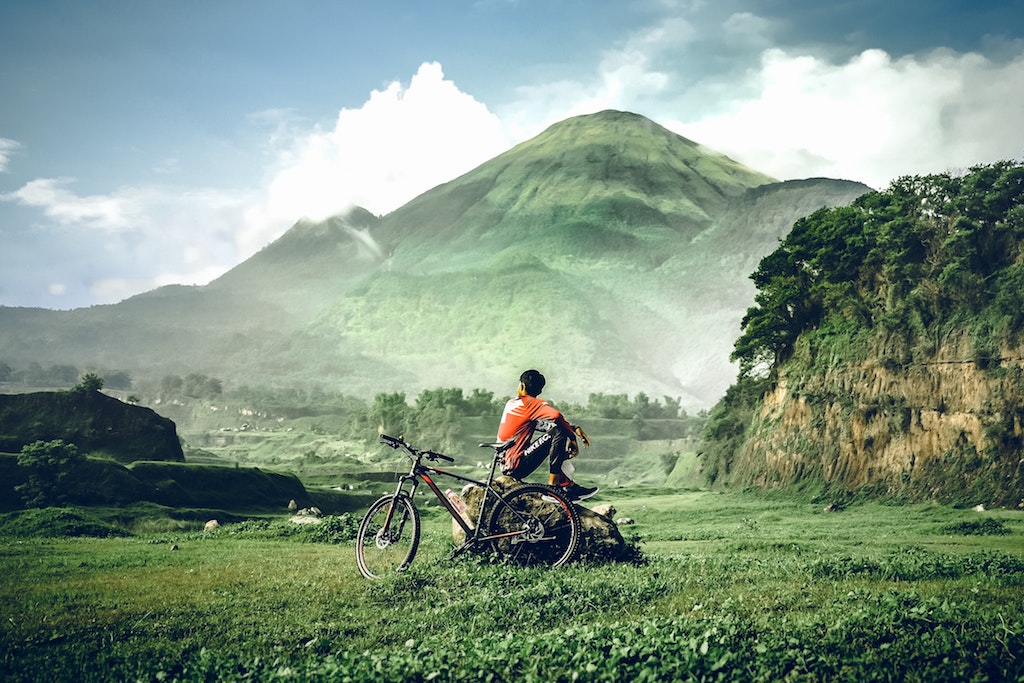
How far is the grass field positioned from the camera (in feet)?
24.6

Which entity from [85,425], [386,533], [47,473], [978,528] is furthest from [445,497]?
[85,425]

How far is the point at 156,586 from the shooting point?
1183cm

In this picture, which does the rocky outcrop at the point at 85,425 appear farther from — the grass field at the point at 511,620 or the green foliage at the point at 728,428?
the green foliage at the point at 728,428

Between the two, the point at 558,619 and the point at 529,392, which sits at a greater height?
the point at 529,392

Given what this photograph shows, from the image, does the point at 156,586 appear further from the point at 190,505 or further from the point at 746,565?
the point at 190,505

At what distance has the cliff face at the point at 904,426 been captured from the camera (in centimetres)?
3541

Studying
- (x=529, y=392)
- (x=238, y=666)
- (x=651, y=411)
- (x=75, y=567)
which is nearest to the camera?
(x=238, y=666)

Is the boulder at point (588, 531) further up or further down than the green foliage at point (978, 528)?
further up

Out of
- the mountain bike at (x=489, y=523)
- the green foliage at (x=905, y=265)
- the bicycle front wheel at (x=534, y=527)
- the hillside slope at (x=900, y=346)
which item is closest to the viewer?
the mountain bike at (x=489, y=523)

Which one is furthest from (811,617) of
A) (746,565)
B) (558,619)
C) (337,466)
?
(337,466)

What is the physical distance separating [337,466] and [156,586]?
276 feet

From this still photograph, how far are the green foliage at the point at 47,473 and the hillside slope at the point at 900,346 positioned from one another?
36929mm

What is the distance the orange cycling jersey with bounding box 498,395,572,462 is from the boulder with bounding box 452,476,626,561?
73cm

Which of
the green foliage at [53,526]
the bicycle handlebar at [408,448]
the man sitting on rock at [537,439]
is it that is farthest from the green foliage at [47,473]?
the man sitting on rock at [537,439]
